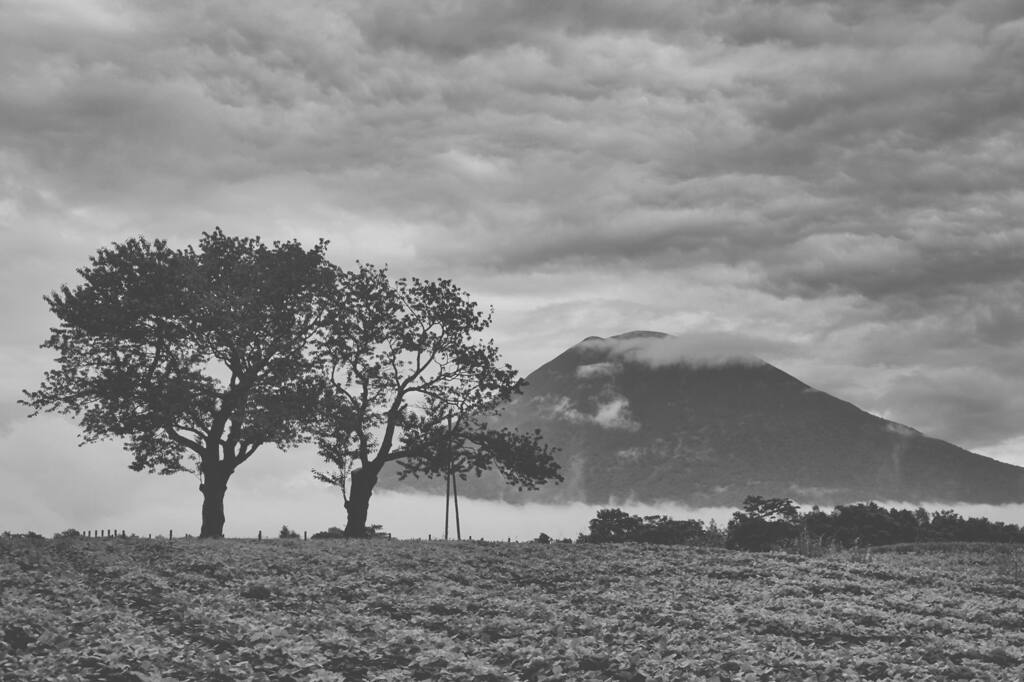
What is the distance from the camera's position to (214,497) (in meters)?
49.6

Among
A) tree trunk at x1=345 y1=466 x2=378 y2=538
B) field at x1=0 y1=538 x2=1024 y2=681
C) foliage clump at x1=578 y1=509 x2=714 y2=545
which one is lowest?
field at x1=0 y1=538 x2=1024 y2=681

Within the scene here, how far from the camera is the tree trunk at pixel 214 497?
49281 mm

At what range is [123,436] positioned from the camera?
50062 mm

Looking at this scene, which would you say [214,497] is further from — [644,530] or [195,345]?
[644,530]

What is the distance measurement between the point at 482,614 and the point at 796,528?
123 ft

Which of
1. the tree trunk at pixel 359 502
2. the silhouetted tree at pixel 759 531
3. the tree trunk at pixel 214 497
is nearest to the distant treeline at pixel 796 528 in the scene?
the silhouetted tree at pixel 759 531

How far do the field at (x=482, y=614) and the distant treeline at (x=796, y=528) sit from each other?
50.2 ft

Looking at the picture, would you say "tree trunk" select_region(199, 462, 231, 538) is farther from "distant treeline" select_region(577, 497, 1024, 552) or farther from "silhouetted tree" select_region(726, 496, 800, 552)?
"silhouetted tree" select_region(726, 496, 800, 552)

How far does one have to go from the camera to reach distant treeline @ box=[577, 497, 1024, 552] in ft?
175

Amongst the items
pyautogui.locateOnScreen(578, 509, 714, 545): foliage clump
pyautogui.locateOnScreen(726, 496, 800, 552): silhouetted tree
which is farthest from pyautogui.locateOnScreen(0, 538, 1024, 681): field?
pyautogui.locateOnScreen(578, 509, 714, 545): foliage clump

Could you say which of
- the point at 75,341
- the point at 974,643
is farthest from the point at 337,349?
the point at 974,643

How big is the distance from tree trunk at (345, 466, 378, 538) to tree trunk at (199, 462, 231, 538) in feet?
22.1

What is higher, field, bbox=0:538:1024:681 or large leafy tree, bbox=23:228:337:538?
large leafy tree, bbox=23:228:337:538

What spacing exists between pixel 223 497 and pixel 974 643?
1567 inches
